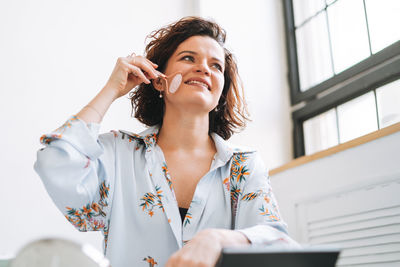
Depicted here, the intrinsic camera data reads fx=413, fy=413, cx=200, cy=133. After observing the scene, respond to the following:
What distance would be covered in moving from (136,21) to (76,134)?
4.45ft

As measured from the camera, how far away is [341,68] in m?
2.05

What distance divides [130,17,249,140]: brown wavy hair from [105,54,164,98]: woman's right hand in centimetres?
21

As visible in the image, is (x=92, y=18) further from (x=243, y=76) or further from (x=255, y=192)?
(x=255, y=192)

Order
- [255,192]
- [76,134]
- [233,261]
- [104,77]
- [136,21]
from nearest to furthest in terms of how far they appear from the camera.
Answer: [233,261] → [76,134] → [255,192] → [104,77] → [136,21]

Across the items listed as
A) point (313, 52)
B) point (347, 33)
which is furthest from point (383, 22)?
point (313, 52)

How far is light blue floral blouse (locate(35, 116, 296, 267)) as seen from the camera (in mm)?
1054

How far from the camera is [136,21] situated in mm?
2275

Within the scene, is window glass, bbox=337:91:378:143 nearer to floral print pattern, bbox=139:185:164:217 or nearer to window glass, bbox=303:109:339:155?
window glass, bbox=303:109:339:155

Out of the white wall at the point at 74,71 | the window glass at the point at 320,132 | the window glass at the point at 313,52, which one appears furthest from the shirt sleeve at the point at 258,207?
the window glass at the point at 313,52

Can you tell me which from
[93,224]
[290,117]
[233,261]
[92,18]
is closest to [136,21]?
[92,18]

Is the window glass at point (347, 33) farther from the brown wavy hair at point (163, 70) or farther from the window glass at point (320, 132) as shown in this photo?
the brown wavy hair at point (163, 70)

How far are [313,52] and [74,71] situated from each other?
1286 millimetres

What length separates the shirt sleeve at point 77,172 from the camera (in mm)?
1033

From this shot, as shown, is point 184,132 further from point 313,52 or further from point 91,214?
point 313,52
